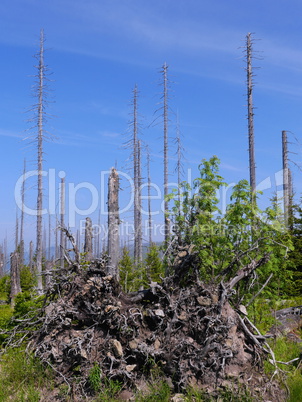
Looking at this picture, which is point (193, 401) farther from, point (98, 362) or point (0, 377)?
point (0, 377)

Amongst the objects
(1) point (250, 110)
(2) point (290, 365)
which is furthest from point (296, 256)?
(2) point (290, 365)

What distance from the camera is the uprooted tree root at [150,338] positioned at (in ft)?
21.6

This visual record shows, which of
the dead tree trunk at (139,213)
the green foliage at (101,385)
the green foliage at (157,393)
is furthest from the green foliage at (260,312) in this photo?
the dead tree trunk at (139,213)

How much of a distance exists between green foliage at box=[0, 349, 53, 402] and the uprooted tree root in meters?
0.20

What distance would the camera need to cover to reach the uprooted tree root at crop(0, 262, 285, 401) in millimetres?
6578

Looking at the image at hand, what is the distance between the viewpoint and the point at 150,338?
275 inches

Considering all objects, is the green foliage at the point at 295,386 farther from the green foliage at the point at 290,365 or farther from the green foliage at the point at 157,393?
the green foliage at the point at 157,393

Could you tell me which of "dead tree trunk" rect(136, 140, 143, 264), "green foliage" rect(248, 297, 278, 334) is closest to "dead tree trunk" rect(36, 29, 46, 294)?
"dead tree trunk" rect(136, 140, 143, 264)

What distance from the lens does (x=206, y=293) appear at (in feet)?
24.1

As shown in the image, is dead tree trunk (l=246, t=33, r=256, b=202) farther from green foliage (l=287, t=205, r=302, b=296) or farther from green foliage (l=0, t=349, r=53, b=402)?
green foliage (l=0, t=349, r=53, b=402)

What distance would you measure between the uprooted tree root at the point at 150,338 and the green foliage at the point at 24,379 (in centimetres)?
20

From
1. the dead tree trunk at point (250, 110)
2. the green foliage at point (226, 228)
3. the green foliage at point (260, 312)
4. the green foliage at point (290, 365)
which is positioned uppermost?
the dead tree trunk at point (250, 110)

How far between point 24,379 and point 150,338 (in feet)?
7.22

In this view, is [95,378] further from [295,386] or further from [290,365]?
[290,365]
